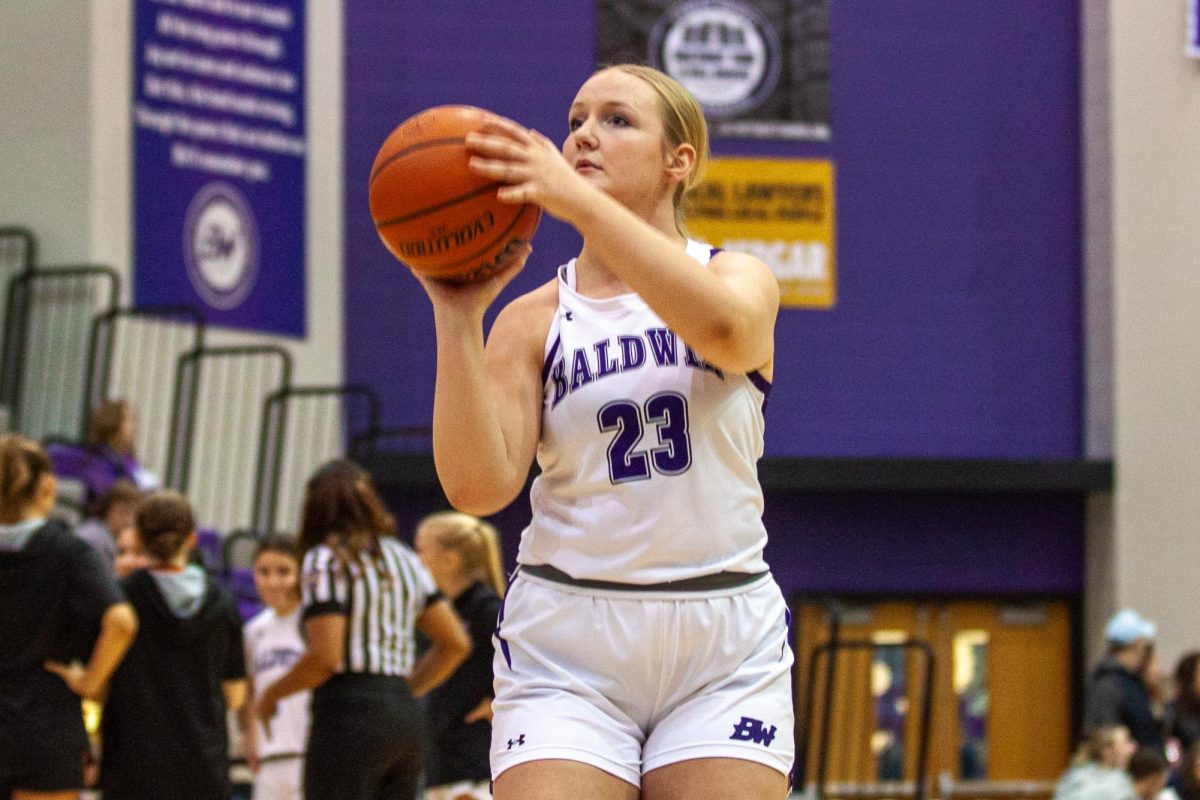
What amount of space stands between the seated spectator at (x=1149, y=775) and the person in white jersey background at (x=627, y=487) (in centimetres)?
635

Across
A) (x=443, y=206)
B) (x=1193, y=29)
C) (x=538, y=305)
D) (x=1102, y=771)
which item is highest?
(x=1193, y=29)

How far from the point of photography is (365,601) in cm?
546

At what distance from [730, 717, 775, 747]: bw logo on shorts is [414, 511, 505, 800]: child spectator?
3466 millimetres

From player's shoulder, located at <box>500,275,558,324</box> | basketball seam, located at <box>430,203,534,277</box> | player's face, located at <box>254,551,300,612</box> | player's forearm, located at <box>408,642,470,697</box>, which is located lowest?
player's forearm, located at <box>408,642,470,697</box>

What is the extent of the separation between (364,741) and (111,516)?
10.2 feet

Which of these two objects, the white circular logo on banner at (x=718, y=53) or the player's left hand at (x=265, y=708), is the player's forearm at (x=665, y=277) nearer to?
the player's left hand at (x=265, y=708)

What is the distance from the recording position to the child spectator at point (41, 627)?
17.4ft

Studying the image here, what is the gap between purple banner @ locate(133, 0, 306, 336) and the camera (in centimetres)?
1116

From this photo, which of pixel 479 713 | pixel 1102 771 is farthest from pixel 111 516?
pixel 1102 771

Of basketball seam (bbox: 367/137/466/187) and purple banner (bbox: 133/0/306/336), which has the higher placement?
purple banner (bbox: 133/0/306/336)

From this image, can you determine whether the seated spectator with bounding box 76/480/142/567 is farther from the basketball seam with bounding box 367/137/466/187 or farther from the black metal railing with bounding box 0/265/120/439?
the basketball seam with bounding box 367/137/466/187

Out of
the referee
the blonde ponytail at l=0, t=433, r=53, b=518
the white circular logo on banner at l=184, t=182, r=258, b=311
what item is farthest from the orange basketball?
the white circular logo on banner at l=184, t=182, r=258, b=311

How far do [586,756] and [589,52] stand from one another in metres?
11.2

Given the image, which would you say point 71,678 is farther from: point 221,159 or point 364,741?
point 221,159
